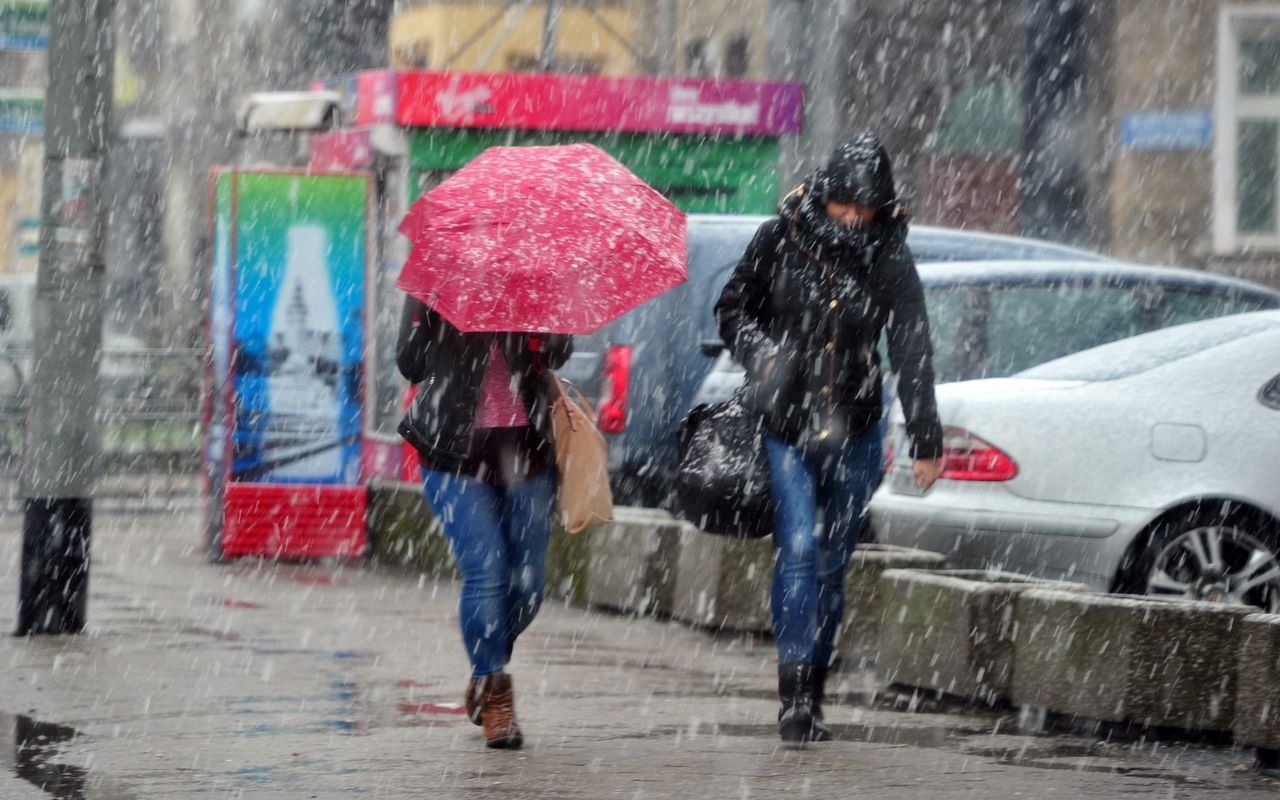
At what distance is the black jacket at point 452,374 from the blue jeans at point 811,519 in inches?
27.8

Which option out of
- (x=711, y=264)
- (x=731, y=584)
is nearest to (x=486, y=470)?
(x=731, y=584)

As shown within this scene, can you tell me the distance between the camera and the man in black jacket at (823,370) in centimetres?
680

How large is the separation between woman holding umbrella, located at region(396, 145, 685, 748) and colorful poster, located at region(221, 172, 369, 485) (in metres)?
6.13

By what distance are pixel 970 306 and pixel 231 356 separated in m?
4.80

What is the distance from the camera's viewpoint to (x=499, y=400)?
266 inches

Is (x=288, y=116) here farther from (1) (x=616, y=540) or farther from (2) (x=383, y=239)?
(1) (x=616, y=540)

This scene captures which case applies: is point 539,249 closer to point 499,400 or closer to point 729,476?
point 499,400

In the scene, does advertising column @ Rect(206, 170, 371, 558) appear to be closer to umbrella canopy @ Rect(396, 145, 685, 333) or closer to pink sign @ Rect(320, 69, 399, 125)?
pink sign @ Rect(320, 69, 399, 125)

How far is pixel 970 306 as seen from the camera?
9773mm

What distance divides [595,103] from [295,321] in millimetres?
2829

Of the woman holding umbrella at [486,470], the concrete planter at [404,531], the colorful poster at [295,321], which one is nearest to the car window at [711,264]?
the concrete planter at [404,531]

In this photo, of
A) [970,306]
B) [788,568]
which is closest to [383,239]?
[970,306]

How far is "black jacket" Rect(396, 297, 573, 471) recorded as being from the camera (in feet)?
21.8

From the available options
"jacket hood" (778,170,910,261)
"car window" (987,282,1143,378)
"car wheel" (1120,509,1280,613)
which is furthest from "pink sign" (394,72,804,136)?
"jacket hood" (778,170,910,261)
